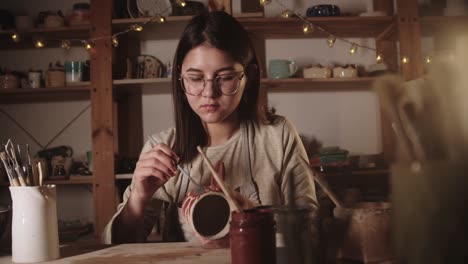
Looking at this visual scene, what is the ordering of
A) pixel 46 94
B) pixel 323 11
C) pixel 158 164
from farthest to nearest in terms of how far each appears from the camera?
pixel 46 94, pixel 323 11, pixel 158 164

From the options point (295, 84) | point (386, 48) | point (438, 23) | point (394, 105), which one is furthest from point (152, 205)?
point (438, 23)

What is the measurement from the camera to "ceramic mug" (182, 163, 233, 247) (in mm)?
957

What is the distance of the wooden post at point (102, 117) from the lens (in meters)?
2.84

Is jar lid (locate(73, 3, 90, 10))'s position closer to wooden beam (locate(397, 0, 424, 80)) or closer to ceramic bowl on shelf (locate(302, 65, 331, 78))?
ceramic bowl on shelf (locate(302, 65, 331, 78))

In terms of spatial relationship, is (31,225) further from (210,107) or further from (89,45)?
(89,45)

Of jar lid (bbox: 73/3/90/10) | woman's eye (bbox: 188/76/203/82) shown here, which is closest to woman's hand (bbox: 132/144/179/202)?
woman's eye (bbox: 188/76/203/82)

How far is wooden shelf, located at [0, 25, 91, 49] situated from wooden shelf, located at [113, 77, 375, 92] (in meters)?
0.47

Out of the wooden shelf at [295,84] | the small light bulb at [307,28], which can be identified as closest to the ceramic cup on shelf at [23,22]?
the wooden shelf at [295,84]

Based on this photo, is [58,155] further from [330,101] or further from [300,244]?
[300,244]

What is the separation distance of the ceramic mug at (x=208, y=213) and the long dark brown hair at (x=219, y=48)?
2.04 ft

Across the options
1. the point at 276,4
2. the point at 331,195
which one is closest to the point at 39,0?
the point at 276,4

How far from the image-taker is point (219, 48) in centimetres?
149

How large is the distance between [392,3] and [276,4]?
912mm

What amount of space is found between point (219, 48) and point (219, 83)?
14 cm
